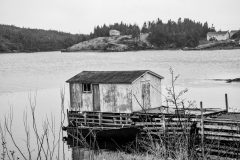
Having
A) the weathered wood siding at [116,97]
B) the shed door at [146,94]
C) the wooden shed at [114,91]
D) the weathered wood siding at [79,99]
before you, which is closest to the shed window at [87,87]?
the wooden shed at [114,91]

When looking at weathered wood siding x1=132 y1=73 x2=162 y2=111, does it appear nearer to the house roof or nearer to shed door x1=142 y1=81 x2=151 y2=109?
shed door x1=142 y1=81 x2=151 y2=109

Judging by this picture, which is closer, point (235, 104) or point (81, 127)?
point (81, 127)

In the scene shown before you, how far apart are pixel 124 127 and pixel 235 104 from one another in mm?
16748

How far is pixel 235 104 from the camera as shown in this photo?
124 feet

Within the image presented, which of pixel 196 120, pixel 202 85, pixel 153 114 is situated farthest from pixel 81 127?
pixel 202 85

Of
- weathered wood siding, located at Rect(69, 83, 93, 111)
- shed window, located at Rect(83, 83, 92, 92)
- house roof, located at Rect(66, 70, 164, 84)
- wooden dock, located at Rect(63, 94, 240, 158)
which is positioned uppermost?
house roof, located at Rect(66, 70, 164, 84)

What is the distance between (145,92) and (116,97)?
1.92 m

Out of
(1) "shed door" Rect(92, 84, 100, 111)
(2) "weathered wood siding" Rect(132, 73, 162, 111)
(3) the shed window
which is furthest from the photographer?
(3) the shed window

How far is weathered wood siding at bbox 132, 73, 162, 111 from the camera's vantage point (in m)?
25.7

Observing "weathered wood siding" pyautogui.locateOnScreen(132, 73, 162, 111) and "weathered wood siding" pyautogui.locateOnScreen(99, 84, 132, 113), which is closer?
"weathered wood siding" pyautogui.locateOnScreen(99, 84, 132, 113)

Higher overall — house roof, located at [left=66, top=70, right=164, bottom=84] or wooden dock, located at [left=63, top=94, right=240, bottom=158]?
house roof, located at [left=66, top=70, right=164, bottom=84]

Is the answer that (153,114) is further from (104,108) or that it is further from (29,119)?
(29,119)

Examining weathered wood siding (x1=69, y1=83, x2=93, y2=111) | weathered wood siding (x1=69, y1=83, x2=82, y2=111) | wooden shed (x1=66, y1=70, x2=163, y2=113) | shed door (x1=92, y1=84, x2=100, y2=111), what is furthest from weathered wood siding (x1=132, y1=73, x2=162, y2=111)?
weathered wood siding (x1=69, y1=83, x2=82, y2=111)

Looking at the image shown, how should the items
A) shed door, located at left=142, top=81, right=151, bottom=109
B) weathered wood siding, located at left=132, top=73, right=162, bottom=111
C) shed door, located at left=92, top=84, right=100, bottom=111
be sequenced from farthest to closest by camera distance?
1. shed door, located at left=92, top=84, right=100, bottom=111
2. shed door, located at left=142, top=81, right=151, bottom=109
3. weathered wood siding, located at left=132, top=73, right=162, bottom=111
